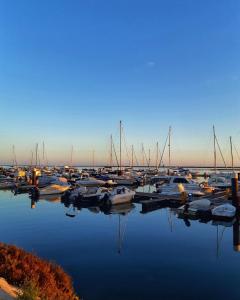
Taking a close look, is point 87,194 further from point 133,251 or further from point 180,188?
point 133,251

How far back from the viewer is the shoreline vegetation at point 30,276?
8945mm

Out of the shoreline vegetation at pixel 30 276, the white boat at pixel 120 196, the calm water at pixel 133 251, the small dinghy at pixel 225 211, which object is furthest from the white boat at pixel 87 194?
the shoreline vegetation at pixel 30 276

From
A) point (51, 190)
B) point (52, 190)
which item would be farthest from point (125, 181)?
point (51, 190)

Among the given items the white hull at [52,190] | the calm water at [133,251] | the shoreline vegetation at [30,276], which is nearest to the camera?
the shoreline vegetation at [30,276]

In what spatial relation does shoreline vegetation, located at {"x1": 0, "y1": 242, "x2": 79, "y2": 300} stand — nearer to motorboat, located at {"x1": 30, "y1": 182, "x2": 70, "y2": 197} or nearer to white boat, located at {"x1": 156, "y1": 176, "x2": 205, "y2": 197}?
white boat, located at {"x1": 156, "y1": 176, "x2": 205, "y2": 197}

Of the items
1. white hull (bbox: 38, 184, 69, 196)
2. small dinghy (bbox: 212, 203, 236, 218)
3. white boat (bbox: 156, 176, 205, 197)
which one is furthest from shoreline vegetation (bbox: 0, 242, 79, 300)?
white hull (bbox: 38, 184, 69, 196)

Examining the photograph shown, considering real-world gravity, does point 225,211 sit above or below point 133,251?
above

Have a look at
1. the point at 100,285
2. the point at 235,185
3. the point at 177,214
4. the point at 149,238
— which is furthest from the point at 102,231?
the point at 235,185

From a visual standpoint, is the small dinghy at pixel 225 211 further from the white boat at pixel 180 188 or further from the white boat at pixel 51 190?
the white boat at pixel 51 190

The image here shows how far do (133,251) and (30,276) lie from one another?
1095 cm

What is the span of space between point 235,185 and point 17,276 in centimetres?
2634

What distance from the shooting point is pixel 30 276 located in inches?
386

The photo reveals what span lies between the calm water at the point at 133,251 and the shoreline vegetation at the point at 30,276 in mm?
2861

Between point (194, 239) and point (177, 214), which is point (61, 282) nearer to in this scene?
point (194, 239)
